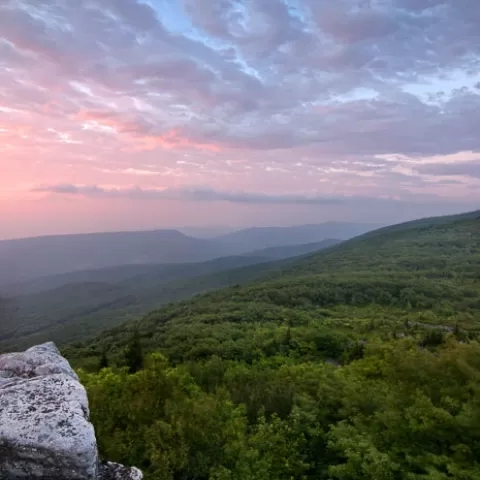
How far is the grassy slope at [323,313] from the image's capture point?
45312mm

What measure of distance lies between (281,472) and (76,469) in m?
8.99

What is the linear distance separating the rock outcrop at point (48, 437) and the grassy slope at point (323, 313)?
34202 mm

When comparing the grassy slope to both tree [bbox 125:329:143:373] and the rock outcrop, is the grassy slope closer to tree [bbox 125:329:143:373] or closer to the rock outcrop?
tree [bbox 125:329:143:373]

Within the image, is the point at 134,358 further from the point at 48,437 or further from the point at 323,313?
the point at 323,313

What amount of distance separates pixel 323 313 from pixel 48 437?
2510 inches

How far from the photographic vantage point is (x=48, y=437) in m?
6.12

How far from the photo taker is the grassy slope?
1784 inches

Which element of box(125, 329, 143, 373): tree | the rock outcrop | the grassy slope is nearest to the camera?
the rock outcrop

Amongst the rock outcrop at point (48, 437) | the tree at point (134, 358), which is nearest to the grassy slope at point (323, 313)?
the tree at point (134, 358)

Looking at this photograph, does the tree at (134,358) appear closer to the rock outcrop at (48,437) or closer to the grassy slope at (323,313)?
the grassy slope at (323,313)

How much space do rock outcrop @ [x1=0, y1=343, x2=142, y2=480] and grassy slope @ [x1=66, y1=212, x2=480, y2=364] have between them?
34.2 metres

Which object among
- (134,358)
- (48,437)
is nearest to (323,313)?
(134,358)

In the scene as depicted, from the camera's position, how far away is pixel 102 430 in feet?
39.7


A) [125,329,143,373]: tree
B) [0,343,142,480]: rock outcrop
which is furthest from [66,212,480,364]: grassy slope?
[0,343,142,480]: rock outcrop
